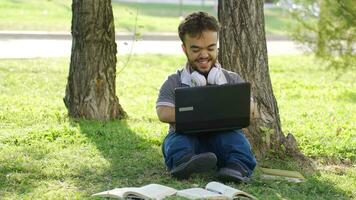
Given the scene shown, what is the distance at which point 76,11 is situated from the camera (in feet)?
25.7

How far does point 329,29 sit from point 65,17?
38.8 ft

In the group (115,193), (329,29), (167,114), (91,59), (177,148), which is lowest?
(115,193)

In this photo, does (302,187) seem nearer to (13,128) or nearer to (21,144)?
(21,144)

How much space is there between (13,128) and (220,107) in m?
2.90

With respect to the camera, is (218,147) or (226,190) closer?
(226,190)

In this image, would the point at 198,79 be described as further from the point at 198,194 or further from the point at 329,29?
the point at 329,29

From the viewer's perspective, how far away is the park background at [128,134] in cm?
548

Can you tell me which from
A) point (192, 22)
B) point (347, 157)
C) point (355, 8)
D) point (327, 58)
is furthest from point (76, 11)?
point (327, 58)

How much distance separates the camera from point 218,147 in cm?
559

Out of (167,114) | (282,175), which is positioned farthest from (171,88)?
(282,175)

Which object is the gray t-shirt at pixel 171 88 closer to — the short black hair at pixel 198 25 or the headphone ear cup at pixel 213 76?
the headphone ear cup at pixel 213 76

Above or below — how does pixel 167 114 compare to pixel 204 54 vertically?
below

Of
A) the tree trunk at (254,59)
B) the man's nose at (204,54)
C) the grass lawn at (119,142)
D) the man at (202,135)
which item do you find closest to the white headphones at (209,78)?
the man at (202,135)

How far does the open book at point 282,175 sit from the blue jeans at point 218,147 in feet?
1.05
